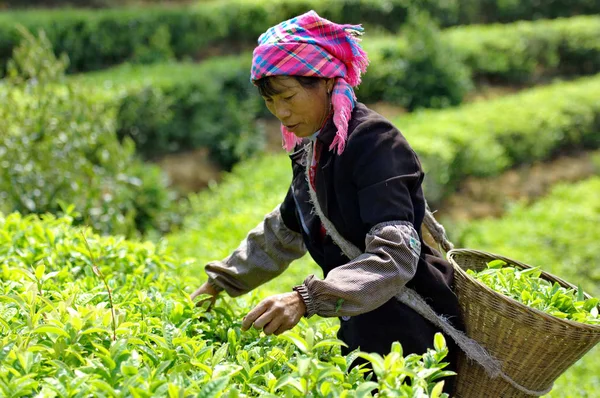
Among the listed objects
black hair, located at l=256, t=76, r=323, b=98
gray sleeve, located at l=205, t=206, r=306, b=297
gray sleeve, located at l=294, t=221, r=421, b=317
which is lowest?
gray sleeve, located at l=205, t=206, r=306, b=297

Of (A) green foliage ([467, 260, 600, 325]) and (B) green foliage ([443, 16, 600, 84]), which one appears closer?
(A) green foliage ([467, 260, 600, 325])

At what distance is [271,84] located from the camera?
2039mm

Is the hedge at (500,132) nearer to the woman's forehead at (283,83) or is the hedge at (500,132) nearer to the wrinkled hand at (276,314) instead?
the woman's forehead at (283,83)

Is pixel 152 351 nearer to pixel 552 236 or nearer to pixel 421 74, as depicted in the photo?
pixel 552 236

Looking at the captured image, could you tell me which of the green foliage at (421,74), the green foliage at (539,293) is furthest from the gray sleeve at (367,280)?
the green foliage at (421,74)

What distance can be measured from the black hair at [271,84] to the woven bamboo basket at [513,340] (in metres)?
0.67

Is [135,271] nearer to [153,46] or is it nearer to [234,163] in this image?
[234,163]

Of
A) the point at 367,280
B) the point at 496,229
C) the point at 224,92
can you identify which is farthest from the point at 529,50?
the point at 367,280

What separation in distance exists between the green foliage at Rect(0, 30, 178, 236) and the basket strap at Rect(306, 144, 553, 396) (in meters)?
2.81

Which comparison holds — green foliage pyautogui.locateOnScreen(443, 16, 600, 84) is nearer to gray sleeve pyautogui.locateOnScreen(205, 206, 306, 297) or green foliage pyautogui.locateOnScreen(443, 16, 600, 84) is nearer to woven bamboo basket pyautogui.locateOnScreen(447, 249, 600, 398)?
gray sleeve pyautogui.locateOnScreen(205, 206, 306, 297)

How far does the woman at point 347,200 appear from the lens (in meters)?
1.83

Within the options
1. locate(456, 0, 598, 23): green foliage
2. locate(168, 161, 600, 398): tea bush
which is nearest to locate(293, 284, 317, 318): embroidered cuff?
locate(168, 161, 600, 398): tea bush

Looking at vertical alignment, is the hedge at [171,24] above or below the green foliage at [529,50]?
above

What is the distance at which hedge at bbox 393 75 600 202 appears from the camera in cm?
672
